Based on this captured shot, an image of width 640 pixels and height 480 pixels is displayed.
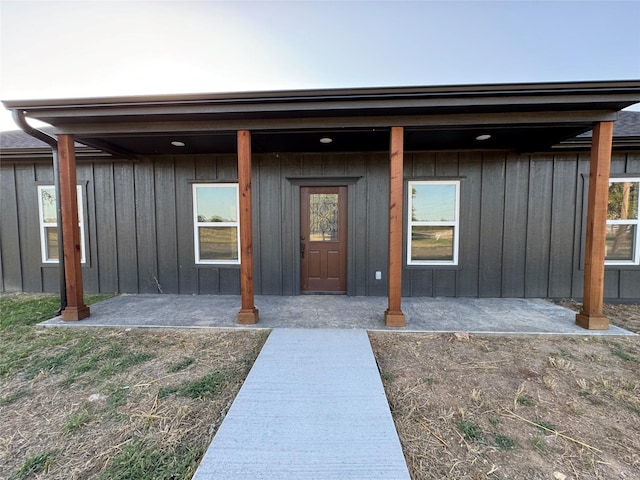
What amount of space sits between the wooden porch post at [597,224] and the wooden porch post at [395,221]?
2147mm

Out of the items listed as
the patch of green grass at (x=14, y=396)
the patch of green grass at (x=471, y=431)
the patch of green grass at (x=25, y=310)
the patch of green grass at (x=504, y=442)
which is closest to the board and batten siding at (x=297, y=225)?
the patch of green grass at (x=25, y=310)

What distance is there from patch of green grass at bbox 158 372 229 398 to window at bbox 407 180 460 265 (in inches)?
140

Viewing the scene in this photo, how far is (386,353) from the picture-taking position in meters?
2.71

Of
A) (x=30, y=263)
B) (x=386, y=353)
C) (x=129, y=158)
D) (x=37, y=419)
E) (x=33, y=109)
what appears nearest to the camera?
(x=37, y=419)

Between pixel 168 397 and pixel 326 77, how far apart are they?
945 cm

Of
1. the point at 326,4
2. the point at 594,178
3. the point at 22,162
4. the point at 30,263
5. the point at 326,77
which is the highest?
the point at 326,4

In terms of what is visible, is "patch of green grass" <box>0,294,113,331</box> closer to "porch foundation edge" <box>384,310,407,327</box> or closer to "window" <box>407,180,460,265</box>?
"porch foundation edge" <box>384,310,407,327</box>

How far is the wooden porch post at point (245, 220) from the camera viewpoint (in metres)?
3.25

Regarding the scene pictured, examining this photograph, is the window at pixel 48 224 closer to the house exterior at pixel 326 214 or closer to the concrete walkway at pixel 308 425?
the house exterior at pixel 326 214

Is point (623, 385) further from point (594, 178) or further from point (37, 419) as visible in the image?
point (37, 419)

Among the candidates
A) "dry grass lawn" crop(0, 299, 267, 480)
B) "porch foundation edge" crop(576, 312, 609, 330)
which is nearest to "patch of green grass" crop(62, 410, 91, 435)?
"dry grass lawn" crop(0, 299, 267, 480)

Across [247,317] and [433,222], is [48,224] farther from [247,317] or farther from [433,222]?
[433,222]

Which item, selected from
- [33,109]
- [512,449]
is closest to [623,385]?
[512,449]

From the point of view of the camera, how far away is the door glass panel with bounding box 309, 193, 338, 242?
4.80 metres
